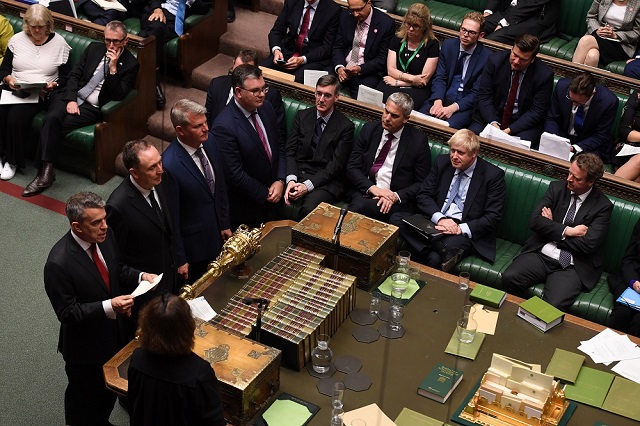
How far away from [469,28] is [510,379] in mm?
3527

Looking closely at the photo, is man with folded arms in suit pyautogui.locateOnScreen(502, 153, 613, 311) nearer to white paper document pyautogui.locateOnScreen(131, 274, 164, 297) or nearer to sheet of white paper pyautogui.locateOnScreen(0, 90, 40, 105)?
white paper document pyautogui.locateOnScreen(131, 274, 164, 297)

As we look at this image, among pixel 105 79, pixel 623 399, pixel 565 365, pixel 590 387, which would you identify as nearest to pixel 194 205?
pixel 105 79

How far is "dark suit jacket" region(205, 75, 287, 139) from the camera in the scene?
661cm

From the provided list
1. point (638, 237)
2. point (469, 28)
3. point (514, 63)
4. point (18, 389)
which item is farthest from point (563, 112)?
point (18, 389)

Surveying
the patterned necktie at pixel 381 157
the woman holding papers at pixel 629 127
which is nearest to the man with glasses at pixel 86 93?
the patterned necktie at pixel 381 157

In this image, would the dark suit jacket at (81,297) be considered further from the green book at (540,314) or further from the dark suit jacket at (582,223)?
the dark suit jacket at (582,223)

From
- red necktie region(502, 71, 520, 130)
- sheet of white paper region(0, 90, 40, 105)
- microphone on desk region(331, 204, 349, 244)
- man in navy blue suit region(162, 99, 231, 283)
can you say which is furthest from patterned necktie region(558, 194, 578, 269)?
sheet of white paper region(0, 90, 40, 105)

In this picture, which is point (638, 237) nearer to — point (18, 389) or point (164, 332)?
point (164, 332)

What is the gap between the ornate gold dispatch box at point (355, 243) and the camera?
16.8ft

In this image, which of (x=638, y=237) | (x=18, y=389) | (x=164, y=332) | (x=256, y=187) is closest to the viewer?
(x=164, y=332)

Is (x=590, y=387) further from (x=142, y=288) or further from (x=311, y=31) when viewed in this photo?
(x=311, y=31)

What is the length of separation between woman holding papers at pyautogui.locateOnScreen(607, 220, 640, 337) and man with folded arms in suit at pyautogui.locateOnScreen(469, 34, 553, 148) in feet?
4.70

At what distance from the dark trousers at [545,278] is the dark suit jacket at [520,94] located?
1420 millimetres

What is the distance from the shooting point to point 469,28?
7.14m
